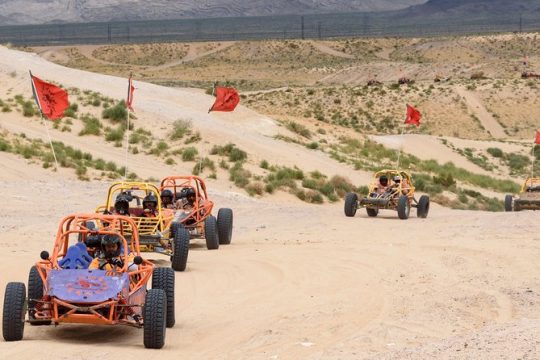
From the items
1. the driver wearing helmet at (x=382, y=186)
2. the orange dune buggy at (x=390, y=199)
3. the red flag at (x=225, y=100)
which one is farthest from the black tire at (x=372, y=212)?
the red flag at (x=225, y=100)

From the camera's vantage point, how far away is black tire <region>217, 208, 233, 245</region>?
21078mm

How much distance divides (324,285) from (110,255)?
431 cm

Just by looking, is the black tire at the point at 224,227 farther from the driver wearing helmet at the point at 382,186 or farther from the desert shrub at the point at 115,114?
the desert shrub at the point at 115,114

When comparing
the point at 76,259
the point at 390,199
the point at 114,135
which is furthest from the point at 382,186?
the point at 76,259

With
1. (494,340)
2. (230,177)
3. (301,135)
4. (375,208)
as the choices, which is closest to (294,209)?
(375,208)

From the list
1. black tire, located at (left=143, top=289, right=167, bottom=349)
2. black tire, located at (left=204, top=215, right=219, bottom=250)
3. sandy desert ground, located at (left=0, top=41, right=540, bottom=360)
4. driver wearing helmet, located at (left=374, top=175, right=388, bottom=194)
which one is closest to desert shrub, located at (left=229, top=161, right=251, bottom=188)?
sandy desert ground, located at (left=0, top=41, right=540, bottom=360)

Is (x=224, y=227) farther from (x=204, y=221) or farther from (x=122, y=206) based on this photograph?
(x=122, y=206)

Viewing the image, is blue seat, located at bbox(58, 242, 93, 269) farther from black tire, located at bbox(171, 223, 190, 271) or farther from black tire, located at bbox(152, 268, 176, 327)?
black tire, located at bbox(171, 223, 190, 271)

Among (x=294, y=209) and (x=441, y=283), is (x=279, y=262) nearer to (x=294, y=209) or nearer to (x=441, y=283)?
(x=441, y=283)

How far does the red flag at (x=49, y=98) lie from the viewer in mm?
30156

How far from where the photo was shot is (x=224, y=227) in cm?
2109

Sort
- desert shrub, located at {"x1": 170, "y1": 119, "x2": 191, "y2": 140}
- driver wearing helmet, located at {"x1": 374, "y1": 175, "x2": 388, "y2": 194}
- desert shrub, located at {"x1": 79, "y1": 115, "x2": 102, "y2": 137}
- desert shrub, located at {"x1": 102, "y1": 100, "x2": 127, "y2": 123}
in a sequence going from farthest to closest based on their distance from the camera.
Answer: desert shrub, located at {"x1": 102, "y1": 100, "x2": 127, "y2": 123}, desert shrub, located at {"x1": 170, "y1": 119, "x2": 191, "y2": 140}, desert shrub, located at {"x1": 79, "y1": 115, "x2": 102, "y2": 137}, driver wearing helmet, located at {"x1": 374, "y1": 175, "x2": 388, "y2": 194}

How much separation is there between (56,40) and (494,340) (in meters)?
157

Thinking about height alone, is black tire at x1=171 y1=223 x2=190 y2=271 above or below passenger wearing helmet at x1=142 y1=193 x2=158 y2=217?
below
